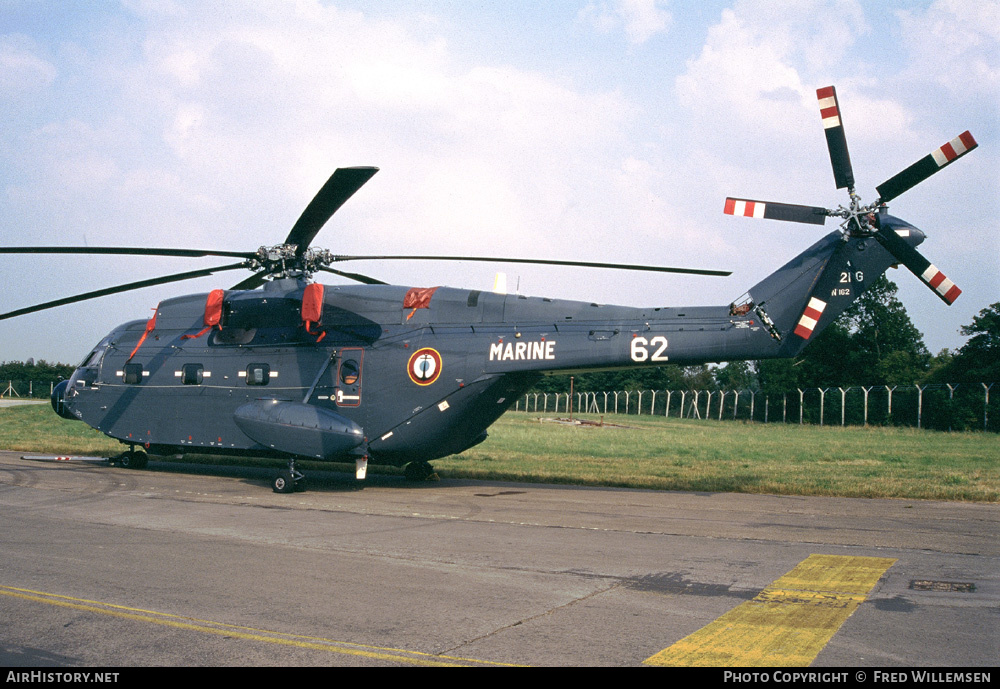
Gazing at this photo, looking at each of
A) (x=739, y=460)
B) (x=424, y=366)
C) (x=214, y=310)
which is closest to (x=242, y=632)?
(x=424, y=366)

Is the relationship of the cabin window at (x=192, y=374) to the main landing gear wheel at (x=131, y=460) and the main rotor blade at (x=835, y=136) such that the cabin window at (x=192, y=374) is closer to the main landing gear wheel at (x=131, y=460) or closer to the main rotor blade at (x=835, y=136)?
the main landing gear wheel at (x=131, y=460)

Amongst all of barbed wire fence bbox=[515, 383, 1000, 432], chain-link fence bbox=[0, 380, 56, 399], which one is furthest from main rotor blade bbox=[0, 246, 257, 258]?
chain-link fence bbox=[0, 380, 56, 399]

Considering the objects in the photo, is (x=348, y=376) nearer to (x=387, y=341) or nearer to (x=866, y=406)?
(x=387, y=341)

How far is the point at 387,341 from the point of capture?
1845 cm

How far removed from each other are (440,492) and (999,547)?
1059 centimetres

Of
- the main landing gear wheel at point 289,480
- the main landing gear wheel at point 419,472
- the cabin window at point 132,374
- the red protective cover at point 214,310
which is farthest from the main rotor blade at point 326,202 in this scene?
the cabin window at point 132,374

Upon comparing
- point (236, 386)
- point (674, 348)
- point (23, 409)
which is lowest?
point (23, 409)

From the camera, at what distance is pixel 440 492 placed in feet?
57.6

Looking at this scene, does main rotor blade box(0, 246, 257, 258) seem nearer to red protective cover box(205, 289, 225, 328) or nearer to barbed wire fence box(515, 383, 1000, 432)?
red protective cover box(205, 289, 225, 328)

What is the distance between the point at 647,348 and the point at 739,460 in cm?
1279

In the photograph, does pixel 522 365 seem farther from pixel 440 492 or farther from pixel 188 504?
pixel 188 504

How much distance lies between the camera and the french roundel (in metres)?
17.8
